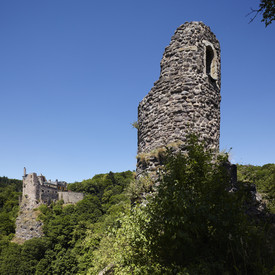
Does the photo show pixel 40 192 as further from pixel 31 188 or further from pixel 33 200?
pixel 33 200

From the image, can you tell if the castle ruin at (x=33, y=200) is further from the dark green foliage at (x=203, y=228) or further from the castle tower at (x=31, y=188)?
the dark green foliage at (x=203, y=228)

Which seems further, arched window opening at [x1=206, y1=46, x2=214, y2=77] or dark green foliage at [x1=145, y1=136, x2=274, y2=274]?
arched window opening at [x1=206, y1=46, x2=214, y2=77]

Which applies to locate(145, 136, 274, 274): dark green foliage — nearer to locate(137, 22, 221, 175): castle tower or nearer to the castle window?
locate(137, 22, 221, 175): castle tower

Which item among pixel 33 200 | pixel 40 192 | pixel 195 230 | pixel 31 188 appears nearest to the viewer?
pixel 195 230

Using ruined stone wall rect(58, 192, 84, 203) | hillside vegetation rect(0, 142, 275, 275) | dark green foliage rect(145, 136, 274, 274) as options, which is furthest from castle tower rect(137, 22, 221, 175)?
ruined stone wall rect(58, 192, 84, 203)

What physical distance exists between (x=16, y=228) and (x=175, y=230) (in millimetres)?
64495

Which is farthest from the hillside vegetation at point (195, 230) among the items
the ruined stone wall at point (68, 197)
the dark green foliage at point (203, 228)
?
the ruined stone wall at point (68, 197)

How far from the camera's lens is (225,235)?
401cm

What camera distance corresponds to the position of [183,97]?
7.80m

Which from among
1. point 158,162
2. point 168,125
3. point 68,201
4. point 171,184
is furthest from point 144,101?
point 68,201

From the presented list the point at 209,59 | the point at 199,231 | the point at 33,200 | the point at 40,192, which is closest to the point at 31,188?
the point at 40,192

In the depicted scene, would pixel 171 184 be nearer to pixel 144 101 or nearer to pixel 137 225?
pixel 137 225

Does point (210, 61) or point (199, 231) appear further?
point (210, 61)

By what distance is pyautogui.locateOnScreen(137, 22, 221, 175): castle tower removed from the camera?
7.65 metres
